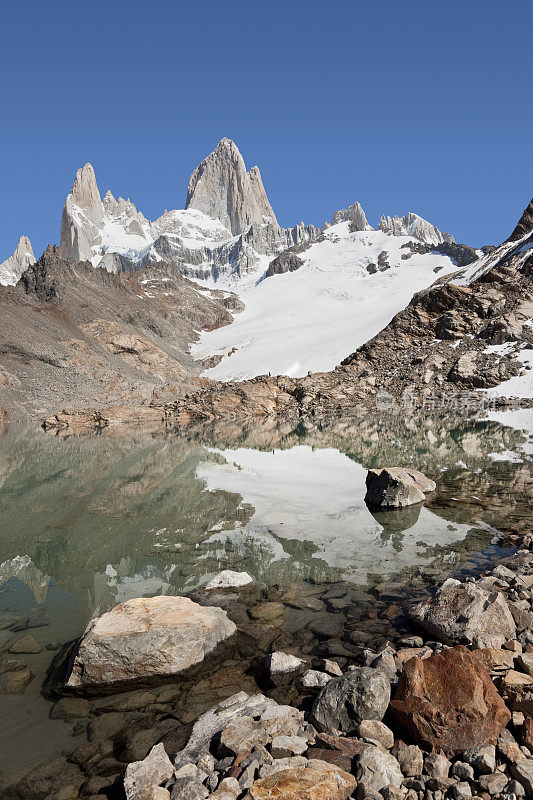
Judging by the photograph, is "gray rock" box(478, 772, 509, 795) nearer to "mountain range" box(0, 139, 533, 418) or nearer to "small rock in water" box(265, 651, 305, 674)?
"small rock in water" box(265, 651, 305, 674)

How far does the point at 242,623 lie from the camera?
7039mm

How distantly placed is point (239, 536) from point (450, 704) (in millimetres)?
7744

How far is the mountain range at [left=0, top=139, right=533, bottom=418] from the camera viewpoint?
5697cm

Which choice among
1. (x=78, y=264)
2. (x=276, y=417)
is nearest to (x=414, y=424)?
(x=276, y=417)

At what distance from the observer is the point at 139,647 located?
5656 mm

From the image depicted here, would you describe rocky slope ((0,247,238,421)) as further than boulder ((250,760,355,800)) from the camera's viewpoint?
Yes

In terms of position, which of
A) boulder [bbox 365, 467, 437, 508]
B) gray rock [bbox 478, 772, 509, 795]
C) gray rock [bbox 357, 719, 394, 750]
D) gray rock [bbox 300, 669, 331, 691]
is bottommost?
gray rock [bbox 300, 669, 331, 691]

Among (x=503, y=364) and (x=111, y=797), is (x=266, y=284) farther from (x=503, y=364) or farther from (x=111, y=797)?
(x=111, y=797)

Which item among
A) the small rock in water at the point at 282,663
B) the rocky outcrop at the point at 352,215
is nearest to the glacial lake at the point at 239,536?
the small rock in water at the point at 282,663

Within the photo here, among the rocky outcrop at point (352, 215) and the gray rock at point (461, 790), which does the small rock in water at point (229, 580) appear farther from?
the rocky outcrop at point (352, 215)

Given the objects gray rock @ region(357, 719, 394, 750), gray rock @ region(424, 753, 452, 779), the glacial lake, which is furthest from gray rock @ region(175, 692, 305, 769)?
the glacial lake

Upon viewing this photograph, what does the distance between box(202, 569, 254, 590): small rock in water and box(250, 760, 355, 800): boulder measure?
15.7 feet

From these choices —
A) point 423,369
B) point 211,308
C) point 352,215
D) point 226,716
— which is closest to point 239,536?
point 226,716

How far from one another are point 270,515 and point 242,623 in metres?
6.12
